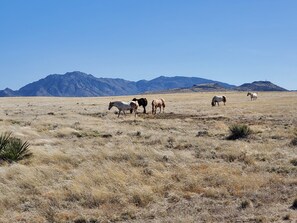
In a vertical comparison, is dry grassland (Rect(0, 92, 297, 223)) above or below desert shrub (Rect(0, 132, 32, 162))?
below

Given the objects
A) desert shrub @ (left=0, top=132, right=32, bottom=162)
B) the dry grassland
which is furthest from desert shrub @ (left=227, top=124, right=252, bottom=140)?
desert shrub @ (left=0, top=132, right=32, bottom=162)

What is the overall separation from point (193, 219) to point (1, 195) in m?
4.91

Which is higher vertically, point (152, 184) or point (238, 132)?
point (238, 132)

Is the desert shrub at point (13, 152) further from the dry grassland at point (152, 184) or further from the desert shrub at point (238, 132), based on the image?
the desert shrub at point (238, 132)

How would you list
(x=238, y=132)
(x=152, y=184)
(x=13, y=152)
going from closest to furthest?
(x=152, y=184) → (x=13, y=152) → (x=238, y=132)

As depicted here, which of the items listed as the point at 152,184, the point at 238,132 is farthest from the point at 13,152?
the point at 238,132

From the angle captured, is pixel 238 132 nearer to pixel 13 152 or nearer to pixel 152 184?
pixel 152 184

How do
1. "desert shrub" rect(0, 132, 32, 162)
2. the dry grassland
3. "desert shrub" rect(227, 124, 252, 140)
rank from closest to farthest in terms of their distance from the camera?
the dry grassland, "desert shrub" rect(0, 132, 32, 162), "desert shrub" rect(227, 124, 252, 140)

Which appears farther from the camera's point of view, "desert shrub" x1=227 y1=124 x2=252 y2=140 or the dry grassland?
"desert shrub" x1=227 y1=124 x2=252 y2=140

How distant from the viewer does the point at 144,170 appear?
13.8 metres

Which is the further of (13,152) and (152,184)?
(13,152)

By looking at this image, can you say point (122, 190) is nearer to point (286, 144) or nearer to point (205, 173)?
point (205, 173)

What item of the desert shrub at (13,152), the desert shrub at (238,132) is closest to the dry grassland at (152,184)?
the desert shrub at (13,152)

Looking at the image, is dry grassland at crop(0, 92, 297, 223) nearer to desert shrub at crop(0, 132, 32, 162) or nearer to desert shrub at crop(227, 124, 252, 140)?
desert shrub at crop(0, 132, 32, 162)
